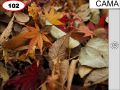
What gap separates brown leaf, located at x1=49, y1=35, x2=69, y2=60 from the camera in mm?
1064

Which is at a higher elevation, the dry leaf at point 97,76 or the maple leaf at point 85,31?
the maple leaf at point 85,31

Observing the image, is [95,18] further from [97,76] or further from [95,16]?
[97,76]

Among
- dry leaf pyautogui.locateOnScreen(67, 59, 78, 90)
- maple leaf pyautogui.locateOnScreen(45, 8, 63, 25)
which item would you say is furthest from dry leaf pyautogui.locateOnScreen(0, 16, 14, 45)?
dry leaf pyautogui.locateOnScreen(67, 59, 78, 90)

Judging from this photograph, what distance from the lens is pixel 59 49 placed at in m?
1.07

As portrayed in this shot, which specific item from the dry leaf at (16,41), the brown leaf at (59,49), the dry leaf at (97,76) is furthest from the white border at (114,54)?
the dry leaf at (16,41)

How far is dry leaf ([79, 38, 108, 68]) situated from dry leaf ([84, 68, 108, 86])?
0.05 ft

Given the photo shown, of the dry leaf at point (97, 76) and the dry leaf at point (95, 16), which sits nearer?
the dry leaf at point (97, 76)

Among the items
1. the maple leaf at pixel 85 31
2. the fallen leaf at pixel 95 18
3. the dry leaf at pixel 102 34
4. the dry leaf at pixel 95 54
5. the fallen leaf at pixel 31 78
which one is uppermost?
the fallen leaf at pixel 95 18

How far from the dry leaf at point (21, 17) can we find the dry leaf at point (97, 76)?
0.27 meters

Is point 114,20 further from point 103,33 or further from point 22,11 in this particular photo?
point 22,11

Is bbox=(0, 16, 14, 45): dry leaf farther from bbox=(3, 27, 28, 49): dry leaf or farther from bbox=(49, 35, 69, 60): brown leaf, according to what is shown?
bbox=(49, 35, 69, 60): brown leaf

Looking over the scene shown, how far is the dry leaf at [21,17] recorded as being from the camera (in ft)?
3.62

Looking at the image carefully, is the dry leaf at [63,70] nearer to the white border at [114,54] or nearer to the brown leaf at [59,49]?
the brown leaf at [59,49]

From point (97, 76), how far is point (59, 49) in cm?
14
